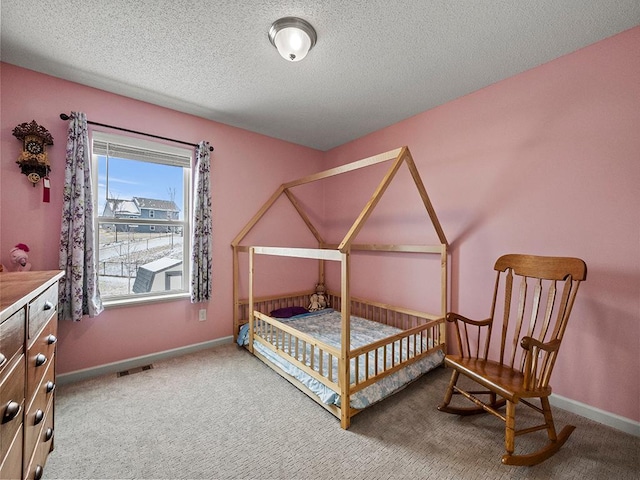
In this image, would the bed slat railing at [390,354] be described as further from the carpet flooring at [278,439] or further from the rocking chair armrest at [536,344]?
the rocking chair armrest at [536,344]

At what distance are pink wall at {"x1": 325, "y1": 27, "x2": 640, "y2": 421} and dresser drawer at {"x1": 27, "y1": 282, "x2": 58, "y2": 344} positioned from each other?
2.82 metres

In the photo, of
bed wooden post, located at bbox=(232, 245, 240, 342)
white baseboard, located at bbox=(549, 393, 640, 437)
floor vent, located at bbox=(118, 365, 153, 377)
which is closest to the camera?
white baseboard, located at bbox=(549, 393, 640, 437)

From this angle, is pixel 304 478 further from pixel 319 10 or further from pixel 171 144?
pixel 171 144

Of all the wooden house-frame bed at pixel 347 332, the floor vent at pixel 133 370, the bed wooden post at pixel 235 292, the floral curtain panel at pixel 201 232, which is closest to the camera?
the wooden house-frame bed at pixel 347 332

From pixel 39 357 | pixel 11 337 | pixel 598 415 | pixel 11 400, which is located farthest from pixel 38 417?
pixel 598 415

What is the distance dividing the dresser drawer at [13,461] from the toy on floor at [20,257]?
61.4 inches

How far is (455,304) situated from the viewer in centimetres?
251

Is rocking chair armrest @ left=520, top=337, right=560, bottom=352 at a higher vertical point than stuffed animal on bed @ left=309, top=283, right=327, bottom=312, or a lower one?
higher

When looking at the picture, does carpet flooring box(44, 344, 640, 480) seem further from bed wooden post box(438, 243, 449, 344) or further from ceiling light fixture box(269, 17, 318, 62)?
ceiling light fixture box(269, 17, 318, 62)

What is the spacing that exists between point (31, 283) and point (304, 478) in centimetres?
160

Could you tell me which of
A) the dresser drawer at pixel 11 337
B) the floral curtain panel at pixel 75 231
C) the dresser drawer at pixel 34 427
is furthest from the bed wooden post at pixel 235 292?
the dresser drawer at pixel 11 337

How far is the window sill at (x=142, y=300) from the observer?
2.41 meters

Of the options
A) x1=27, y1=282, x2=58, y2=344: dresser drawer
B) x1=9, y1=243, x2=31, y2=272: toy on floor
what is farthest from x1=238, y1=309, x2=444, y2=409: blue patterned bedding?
x1=9, y1=243, x2=31, y2=272: toy on floor

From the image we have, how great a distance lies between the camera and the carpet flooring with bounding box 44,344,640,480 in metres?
1.41
